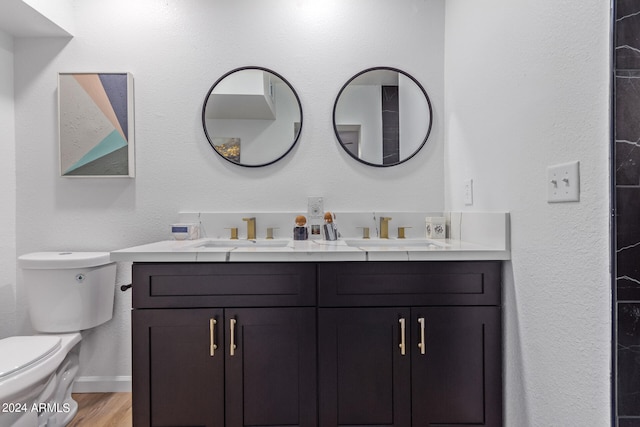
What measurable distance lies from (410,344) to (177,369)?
84cm

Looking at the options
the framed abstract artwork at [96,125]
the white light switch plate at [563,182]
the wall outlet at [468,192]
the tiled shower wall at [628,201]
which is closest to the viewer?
the tiled shower wall at [628,201]

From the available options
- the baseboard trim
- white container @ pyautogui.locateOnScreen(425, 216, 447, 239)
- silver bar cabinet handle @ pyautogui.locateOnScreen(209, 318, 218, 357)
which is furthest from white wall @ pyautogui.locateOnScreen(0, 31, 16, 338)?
white container @ pyautogui.locateOnScreen(425, 216, 447, 239)

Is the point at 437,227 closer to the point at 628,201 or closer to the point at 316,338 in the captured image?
the point at 316,338

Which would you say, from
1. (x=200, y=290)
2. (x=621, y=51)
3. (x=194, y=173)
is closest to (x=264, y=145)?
(x=194, y=173)

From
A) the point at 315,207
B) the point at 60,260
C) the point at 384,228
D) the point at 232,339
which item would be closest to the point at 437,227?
the point at 384,228

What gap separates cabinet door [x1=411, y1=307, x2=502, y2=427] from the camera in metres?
1.28

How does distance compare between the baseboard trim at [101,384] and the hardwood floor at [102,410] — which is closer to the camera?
the hardwood floor at [102,410]

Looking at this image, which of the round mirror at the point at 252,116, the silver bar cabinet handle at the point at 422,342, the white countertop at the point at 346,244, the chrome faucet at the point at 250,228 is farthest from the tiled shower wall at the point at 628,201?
the chrome faucet at the point at 250,228

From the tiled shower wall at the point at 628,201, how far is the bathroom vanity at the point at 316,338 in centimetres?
47

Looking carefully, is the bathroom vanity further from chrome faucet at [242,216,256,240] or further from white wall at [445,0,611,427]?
chrome faucet at [242,216,256,240]

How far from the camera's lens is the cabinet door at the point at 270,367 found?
50.0 inches

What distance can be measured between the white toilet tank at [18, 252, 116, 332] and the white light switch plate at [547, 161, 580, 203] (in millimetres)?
1871

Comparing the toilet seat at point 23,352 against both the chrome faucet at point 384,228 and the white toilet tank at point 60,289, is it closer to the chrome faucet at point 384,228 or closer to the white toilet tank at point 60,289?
the white toilet tank at point 60,289

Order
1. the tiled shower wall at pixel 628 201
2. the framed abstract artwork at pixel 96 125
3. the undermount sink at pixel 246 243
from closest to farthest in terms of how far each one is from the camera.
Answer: the tiled shower wall at pixel 628 201
the undermount sink at pixel 246 243
the framed abstract artwork at pixel 96 125
